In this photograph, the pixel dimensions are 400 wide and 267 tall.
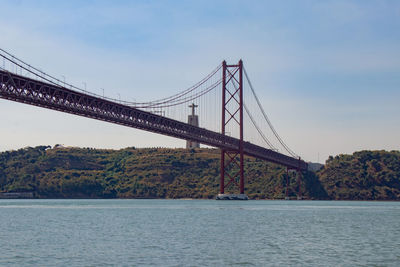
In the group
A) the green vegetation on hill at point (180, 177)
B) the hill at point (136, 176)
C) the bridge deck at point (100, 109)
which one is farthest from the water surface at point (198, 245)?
the hill at point (136, 176)

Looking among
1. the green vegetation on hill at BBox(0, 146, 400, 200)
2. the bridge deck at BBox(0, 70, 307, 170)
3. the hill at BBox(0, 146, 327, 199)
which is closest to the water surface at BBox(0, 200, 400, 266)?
the bridge deck at BBox(0, 70, 307, 170)

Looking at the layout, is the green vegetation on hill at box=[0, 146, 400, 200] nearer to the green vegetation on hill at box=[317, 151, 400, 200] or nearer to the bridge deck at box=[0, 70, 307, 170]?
the green vegetation on hill at box=[317, 151, 400, 200]

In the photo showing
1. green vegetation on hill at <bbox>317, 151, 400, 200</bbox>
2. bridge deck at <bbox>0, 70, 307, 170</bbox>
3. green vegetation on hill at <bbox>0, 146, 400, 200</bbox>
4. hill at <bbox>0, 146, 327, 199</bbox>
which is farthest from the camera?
hill at <bbox>0, 146, 327, 199</bbox>

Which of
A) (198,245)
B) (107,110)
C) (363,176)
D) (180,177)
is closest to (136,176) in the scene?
(180,177)

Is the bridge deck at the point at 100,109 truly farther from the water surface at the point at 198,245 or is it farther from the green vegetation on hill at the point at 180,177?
the green vegetation on hill at the point at 180,177

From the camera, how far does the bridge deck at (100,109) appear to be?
59.2m

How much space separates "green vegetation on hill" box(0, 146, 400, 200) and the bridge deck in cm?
3014

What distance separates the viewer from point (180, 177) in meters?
147

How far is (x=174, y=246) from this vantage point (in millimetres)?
31469

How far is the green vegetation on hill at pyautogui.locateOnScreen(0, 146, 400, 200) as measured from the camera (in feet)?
445

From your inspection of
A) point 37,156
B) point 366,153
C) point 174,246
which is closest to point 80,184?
point 37,156

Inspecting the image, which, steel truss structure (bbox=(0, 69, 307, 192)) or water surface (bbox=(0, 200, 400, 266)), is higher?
steel truss structure (bbox=(0, 69, 307, 192))

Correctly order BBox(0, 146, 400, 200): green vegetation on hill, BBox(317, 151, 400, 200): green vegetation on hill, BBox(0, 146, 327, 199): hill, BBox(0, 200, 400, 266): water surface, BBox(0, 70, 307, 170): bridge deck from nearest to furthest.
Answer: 1. BBox(0, 200, 400, 266): water surface
2. BBox(0, 70, 307, 170): bridge deck
3. BBox(317, 151, 400, 200): green vegetation on hill
4. BBox(0, 146, 400, 200): green vegetation on hill
5. BBox(0, 146, 327, 199): hill

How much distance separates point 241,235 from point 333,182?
10373 cm
